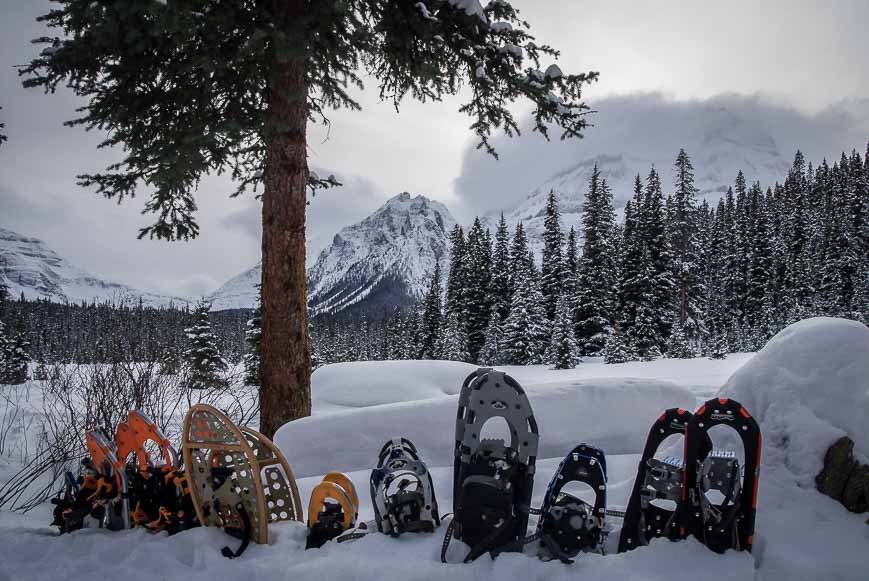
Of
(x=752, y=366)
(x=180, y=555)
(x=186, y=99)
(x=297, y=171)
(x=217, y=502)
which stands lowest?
(x=180, y=555)

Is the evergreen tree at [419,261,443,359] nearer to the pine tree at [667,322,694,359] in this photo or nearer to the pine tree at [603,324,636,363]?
the pine tree at [603,324,636,363]

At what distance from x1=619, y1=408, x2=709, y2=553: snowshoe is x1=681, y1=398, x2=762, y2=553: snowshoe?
8 centimetres

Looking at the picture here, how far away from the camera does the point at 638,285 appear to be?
99.0 feet

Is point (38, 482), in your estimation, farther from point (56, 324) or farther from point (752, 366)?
point (56, 324)

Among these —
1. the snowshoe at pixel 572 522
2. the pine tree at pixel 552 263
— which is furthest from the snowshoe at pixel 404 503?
the pine tree at pixel 552 263

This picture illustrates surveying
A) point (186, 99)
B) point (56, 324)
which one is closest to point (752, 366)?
point (186, 99)

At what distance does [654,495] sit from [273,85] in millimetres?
5225

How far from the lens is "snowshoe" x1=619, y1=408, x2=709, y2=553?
8.07 ft

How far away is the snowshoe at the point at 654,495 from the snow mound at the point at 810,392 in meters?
0.90

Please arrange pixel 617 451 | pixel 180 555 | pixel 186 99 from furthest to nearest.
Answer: pixel 186 99 → pixel 617 451 → pixel 180 555

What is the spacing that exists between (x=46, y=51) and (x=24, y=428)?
16.7 ft

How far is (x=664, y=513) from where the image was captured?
251 centimetres

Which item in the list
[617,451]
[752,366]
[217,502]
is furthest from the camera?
[617,451]

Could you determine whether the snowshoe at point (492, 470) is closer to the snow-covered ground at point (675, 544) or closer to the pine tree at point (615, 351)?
the snow-covered ground at point (675, 544)
